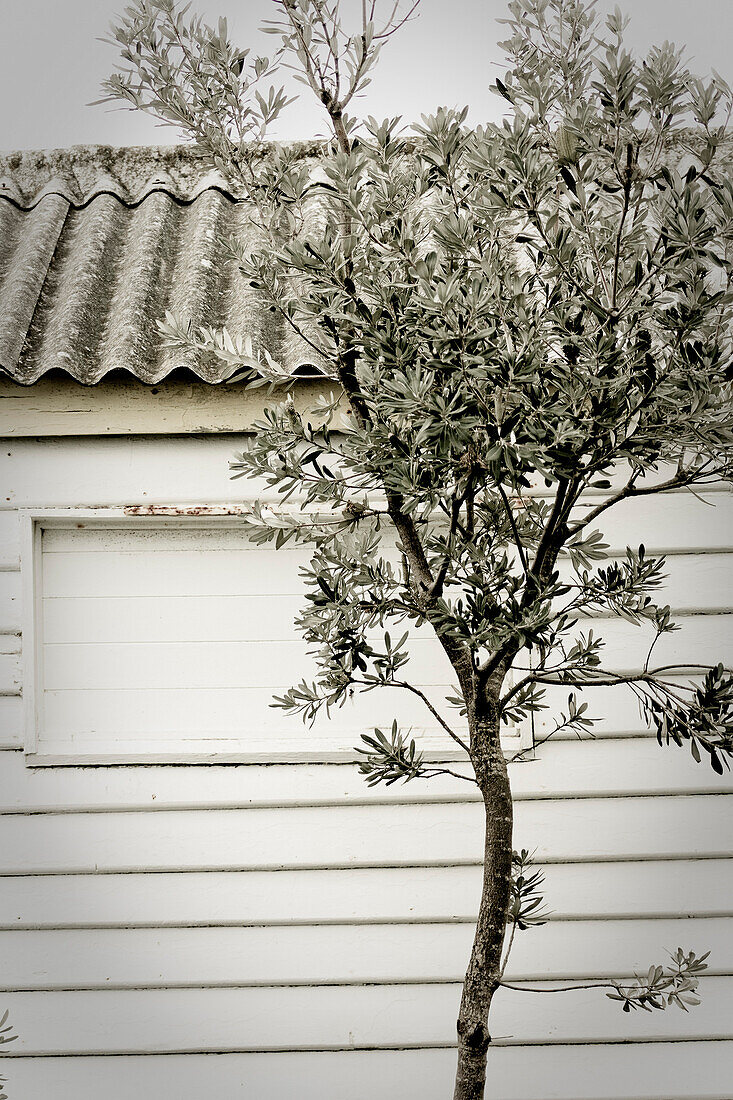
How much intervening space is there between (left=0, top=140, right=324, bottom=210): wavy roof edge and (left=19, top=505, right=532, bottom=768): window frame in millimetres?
1299

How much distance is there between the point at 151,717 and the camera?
3.11 metres

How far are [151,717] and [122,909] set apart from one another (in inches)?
24.4

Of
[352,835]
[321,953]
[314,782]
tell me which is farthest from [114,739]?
[321,953]

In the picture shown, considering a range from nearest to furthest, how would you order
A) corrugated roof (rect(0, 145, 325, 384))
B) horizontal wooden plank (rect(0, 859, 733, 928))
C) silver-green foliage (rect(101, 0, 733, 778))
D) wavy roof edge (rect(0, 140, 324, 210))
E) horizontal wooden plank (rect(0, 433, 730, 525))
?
1. silver-green foliage (rect(101, 0, 733, 778))
2. corrugated roof (rect(0, 145, 325, 384))
3. horizontal wooden plank (rect(0, 859, 733, 928))
4. horizontal wooden plank (rect(0, 433, 730, 525))
5. wavy roof edge (rect(0, 140, 324, 210))

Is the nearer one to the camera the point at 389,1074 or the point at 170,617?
the point at 389,1074

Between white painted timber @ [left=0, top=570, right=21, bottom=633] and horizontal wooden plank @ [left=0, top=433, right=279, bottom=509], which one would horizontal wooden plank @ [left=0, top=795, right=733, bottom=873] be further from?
horizontal wooden plank @ [left=0, top=433, right=279, bottom=509]

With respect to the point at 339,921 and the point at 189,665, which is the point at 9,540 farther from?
the point at 339,921

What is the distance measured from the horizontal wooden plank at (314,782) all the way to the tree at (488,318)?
105 centimetres

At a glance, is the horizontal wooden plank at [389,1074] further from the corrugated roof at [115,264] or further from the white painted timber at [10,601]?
the corrugated roof at [115,264]

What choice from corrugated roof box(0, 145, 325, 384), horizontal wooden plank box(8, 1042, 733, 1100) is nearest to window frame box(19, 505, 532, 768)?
corrugated roof box(0, 145, 325, 384)

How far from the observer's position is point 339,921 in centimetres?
299

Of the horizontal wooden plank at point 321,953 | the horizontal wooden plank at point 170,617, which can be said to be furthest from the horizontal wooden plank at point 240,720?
the horizontal wooden plank at point 321,953

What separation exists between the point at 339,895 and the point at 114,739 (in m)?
0.91

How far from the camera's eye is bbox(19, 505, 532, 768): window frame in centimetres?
301
